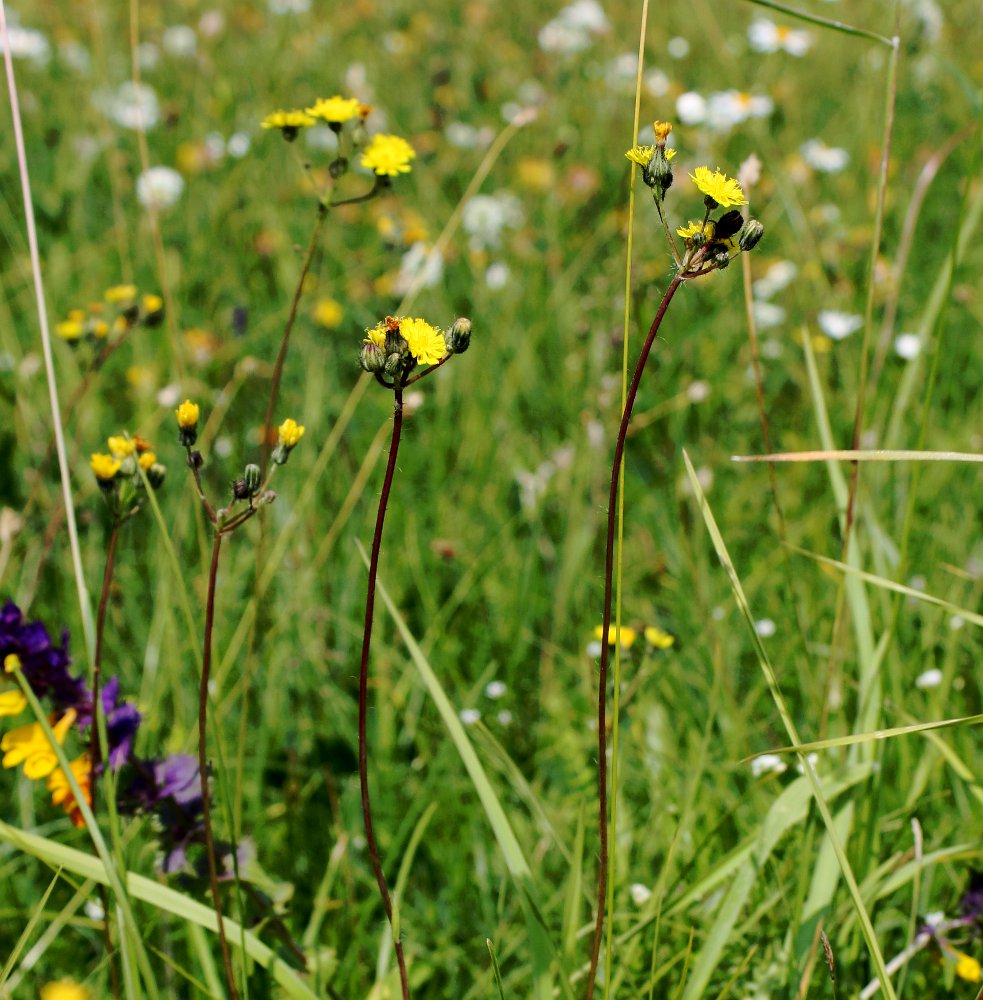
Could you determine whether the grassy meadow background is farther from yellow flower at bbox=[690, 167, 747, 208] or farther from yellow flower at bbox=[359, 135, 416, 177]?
yellow flower at bbox=[690, 167, 747, 208]

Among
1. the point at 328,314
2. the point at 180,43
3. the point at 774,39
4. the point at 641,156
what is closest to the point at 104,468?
the point at 641,156

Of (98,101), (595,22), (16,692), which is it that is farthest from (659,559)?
(595,22)

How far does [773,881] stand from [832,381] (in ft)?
4.53

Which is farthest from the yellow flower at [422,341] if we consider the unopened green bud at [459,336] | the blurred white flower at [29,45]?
the blurred white flower at [29,45]

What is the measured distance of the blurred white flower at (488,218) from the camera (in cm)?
263

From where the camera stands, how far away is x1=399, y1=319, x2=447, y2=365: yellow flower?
64 centimetres

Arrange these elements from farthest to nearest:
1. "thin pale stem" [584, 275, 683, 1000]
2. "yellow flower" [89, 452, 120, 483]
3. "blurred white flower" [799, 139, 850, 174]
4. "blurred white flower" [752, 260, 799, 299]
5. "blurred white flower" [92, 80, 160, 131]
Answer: "blurred white flower" [92, 80, 160, 131], "blurred white flower" [799, 139, 850, 174], "blurred white flower" [752, 260, 799, 299], "yellow flower" [89, 452, 120, 483], "thin pale stem" [584, 275, 683, 1000]

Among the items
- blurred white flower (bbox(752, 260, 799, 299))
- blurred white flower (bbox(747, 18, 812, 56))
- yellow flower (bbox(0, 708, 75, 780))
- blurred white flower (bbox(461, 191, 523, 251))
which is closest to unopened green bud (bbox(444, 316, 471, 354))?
yellow flower (bbox(0, 708, 75, 780))

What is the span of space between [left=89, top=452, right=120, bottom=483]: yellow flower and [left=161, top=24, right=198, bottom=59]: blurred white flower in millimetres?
3394

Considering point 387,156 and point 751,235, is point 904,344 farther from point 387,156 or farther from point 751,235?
point 751,235

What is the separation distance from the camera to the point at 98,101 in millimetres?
3125

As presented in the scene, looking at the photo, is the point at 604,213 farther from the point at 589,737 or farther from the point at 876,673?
the point at 876,673

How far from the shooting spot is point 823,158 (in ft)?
9.28

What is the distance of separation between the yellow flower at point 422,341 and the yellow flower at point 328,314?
1.62 meters
